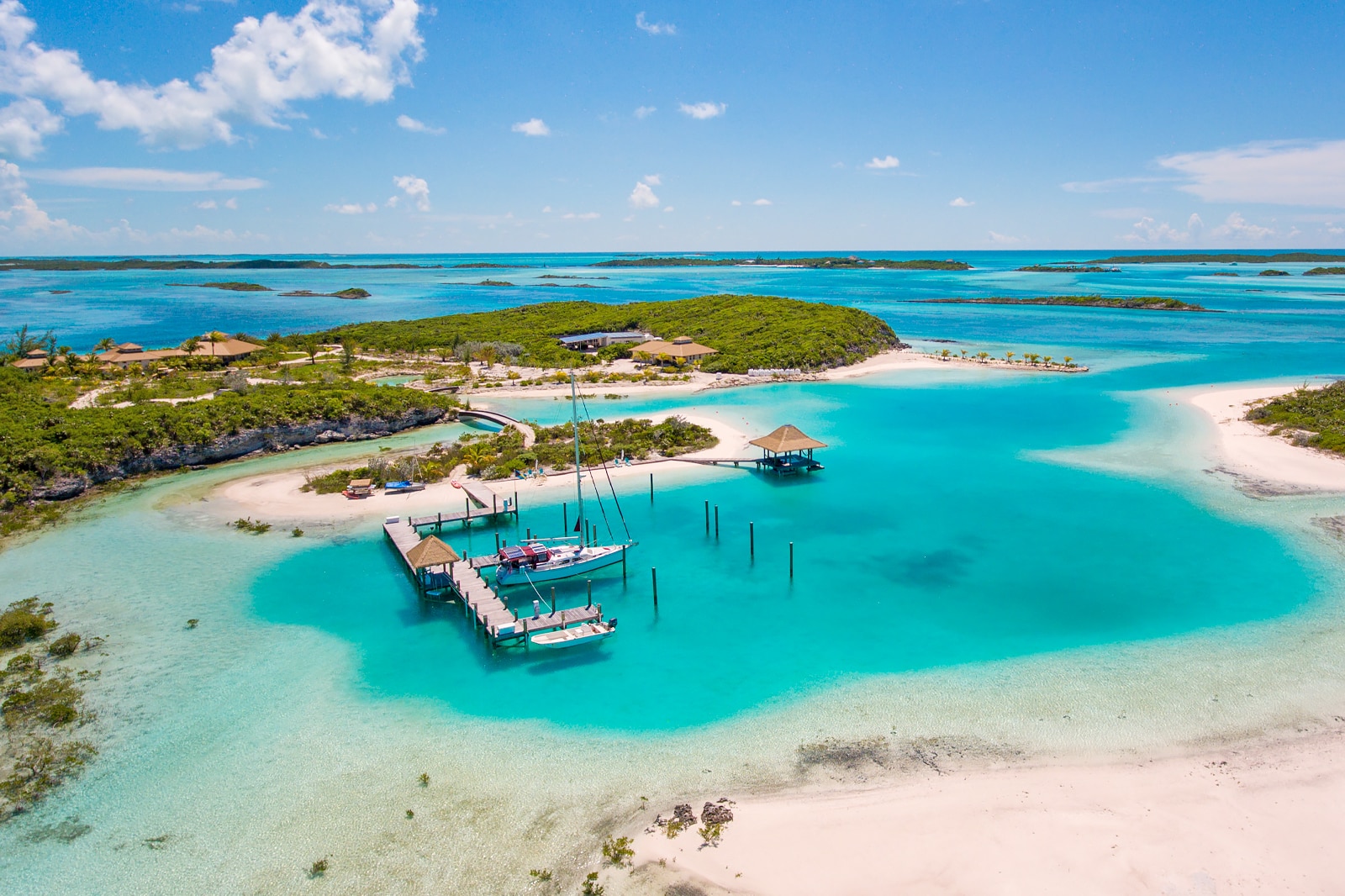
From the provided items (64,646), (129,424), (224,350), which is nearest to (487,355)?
(224,350)

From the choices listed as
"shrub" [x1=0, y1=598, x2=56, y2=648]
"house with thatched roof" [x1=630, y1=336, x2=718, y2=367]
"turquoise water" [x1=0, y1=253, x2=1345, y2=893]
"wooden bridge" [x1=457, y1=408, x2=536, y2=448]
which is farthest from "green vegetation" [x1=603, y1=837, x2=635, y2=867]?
"house with thatched roof" [x1=630, y1=336, x2=718, y2=367]

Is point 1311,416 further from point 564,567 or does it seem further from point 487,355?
point 487,355

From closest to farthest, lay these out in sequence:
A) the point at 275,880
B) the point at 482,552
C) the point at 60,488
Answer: the point at 275,880 → the point at 482,552 → the point at 60,488

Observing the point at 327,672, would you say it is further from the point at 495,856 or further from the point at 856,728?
the point at 856,728

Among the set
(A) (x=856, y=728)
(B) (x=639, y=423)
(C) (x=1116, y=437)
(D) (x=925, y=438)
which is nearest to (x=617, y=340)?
(B) (x=639, y=423)

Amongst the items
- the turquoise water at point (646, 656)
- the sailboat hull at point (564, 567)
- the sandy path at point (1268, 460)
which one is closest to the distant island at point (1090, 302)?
the sandy path at point (1268, 460)

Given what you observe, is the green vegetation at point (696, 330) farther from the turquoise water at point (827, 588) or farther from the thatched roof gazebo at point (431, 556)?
the thatched roof gazebo at point (431, 556)
